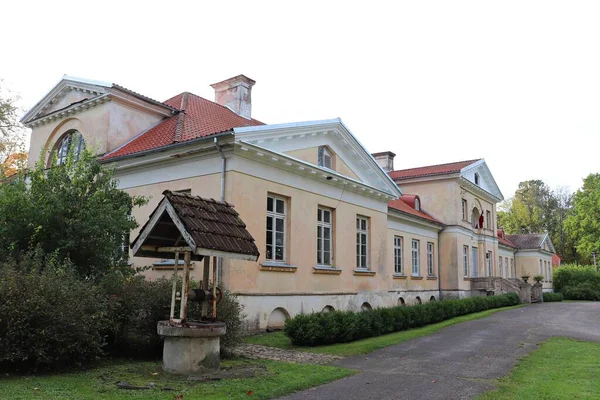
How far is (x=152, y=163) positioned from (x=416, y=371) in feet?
34.4

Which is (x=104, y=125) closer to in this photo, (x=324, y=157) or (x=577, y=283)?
(x=324, y=157)

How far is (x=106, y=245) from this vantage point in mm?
11344

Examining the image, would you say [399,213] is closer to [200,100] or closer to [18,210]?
[200,100]

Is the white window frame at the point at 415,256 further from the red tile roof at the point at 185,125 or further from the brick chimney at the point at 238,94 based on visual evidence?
the red tile roof at the point at 185,125

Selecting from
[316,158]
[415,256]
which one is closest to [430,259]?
[415,256]

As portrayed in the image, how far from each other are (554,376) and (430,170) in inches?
1039

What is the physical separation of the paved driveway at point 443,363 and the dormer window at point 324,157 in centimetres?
692

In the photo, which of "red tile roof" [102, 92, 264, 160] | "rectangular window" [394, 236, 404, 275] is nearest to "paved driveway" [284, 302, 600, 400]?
"red tile roof" [102, 92, 264, 160]

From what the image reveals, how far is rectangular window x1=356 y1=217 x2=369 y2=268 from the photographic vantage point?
20531 mm

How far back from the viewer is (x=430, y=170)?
113ft

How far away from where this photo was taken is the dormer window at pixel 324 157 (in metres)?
18.5

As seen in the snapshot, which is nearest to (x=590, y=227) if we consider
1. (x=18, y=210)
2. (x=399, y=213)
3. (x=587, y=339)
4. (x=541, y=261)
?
(x=541, y=261)

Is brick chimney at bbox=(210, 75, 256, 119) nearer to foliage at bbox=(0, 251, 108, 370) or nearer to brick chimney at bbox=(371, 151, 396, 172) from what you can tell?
foliage at bbox=(0, 251, 108, 370)

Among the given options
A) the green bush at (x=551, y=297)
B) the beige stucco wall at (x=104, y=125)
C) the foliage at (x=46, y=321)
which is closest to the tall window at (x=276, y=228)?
the beige stucco wall at (x=104, y=125)
